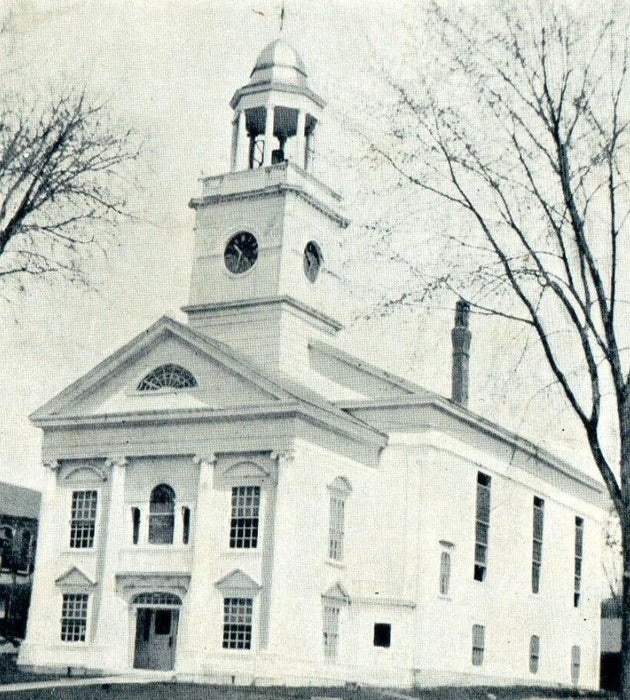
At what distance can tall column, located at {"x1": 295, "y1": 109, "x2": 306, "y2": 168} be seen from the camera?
40719mm

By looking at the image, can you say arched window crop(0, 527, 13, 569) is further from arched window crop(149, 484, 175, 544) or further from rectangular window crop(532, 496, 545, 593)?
rectangular window crop(532, 496, 545, 593)

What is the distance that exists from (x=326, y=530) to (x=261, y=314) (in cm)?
797

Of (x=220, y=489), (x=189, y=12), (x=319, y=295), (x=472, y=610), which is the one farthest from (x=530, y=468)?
(x=189, y=12)

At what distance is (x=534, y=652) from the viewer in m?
43.5

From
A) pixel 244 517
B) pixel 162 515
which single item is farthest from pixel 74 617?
pixel 244 517

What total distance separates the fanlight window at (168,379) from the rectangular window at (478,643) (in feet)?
38.0

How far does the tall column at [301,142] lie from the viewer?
1603 inches

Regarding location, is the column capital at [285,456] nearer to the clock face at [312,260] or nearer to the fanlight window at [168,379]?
the fanlight window at [168,379]

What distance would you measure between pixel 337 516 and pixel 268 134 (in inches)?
486

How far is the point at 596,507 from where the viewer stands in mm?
50281

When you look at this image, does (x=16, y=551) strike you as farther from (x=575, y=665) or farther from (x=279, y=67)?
(x=279, y=67)

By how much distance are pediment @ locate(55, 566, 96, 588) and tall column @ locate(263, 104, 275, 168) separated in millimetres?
13693

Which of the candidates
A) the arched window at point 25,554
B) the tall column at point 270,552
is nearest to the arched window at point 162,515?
the tall column at point 270,552

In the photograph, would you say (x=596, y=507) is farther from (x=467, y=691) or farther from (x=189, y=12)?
(x=189, y=12)
